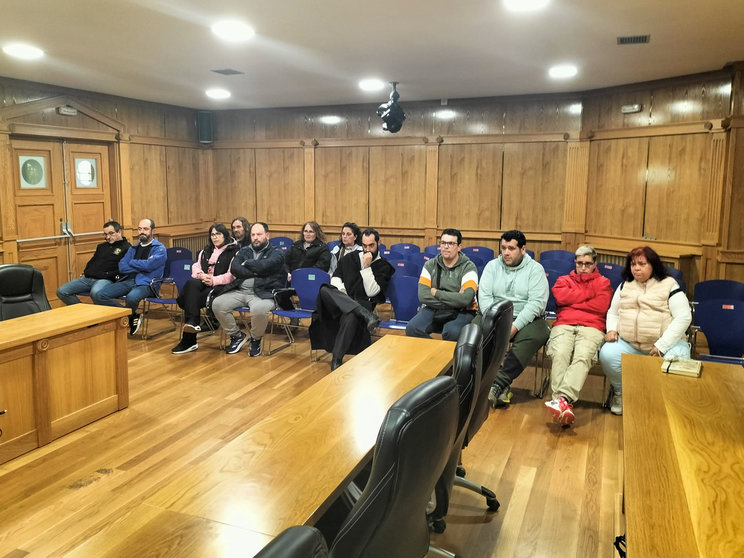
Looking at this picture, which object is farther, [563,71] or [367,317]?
[563,71]

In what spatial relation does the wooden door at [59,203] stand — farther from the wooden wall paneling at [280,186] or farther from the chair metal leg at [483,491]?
the chair metal leg at [483,491]

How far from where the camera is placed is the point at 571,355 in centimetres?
476

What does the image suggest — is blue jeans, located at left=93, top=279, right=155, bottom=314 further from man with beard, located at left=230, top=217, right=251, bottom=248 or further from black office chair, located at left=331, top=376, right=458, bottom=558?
black office chair, located at left=331, top=376, right=458, bottom=558

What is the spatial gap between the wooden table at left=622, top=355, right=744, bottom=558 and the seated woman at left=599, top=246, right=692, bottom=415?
1.39 metres

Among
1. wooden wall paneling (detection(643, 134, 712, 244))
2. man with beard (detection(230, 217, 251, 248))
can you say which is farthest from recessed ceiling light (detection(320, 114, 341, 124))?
wooden wall paneling (detection(643, 134, 712, 244))

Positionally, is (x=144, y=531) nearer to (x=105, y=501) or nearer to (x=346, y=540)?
(x=346, y=540)

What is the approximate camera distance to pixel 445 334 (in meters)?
5.17

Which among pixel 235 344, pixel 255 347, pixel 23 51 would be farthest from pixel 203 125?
pixel 255 347

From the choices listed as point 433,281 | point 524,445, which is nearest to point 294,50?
point 433,281

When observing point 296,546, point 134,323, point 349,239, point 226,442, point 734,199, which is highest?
point 734,199

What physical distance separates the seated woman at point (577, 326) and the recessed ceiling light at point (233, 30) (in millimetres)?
3255

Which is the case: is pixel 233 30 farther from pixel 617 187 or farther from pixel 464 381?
pixel 617 187

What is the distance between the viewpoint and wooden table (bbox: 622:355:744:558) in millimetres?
1587

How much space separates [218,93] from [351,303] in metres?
4.37
